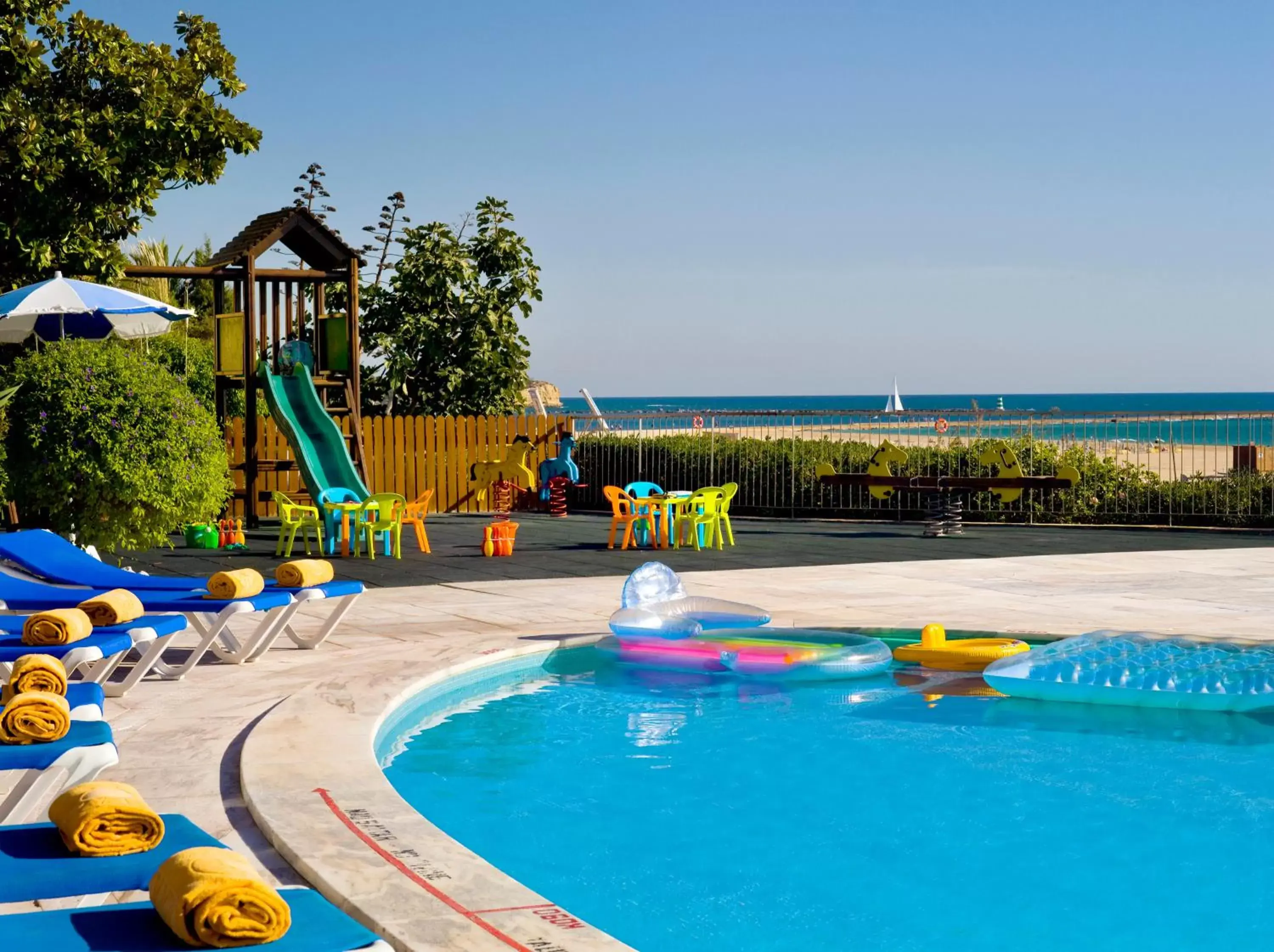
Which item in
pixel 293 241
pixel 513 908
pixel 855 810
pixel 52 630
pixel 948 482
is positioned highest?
pixel 293 241

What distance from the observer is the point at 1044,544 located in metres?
16.5

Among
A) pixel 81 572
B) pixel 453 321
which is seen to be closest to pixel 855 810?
pixel 81 572

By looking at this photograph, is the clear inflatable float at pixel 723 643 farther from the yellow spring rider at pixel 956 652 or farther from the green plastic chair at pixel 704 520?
the green plastic chair at pixel 704 520

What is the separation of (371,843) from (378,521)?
411 inches

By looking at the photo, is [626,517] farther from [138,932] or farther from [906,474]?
[138,932]

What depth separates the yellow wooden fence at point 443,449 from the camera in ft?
71.9

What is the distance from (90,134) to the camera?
1538 centimetres

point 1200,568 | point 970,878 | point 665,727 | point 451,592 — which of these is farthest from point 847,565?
→ point 970,878

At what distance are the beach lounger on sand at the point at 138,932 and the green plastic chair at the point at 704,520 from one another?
1263cm

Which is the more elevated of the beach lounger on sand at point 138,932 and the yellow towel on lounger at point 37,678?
the yellow towel on lounger at point 37,678

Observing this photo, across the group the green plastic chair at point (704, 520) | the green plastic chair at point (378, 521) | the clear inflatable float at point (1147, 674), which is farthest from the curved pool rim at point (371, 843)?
the green plastic chair at point (704, 520)

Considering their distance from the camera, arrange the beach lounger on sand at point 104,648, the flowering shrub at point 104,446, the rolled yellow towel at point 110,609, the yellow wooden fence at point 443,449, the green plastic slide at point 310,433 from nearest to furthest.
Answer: the beach lounger on sand at point 104,648, the rolled yellow towel at point 110,609, the flowering shrub at point 104,446, the green plastic slide at point 310,433, the yellow wooden fence at point 443,449

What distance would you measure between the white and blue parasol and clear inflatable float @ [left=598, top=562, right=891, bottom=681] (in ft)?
19.8

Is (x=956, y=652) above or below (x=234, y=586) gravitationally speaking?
below
